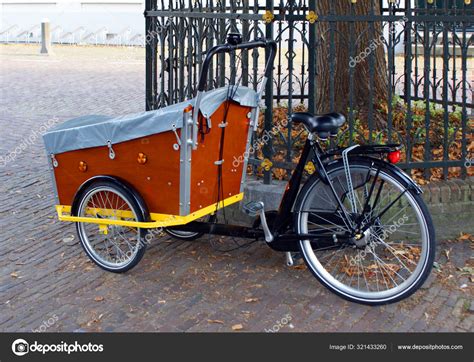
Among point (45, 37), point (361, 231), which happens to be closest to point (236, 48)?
point (361, 231)

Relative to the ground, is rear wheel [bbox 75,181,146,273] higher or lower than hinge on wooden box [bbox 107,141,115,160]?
lower

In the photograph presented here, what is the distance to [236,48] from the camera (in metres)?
4.79

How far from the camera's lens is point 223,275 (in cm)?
527

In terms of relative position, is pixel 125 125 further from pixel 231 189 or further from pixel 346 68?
pixel 346 68

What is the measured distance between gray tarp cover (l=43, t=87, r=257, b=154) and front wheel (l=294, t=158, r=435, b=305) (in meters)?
0.79

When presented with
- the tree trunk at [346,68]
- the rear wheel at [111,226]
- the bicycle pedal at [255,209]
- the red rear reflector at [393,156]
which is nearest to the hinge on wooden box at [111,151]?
the rear wheel at [111,226]

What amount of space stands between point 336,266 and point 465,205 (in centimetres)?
→ 125

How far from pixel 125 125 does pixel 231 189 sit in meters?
0.95

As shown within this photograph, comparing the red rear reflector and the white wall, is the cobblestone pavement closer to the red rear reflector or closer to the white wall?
the red rear reflector

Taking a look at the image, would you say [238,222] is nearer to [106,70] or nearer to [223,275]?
[223,275]

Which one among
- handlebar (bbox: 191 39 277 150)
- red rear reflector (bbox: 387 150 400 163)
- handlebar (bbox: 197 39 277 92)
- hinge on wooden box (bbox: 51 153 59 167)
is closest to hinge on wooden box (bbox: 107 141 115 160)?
hinge on wooden box (bbox: 51 153 59 167)

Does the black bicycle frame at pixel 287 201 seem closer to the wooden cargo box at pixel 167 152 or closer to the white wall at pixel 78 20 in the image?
the wooden cargo box at pixel 167 152

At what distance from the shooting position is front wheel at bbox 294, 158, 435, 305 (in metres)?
4.61
